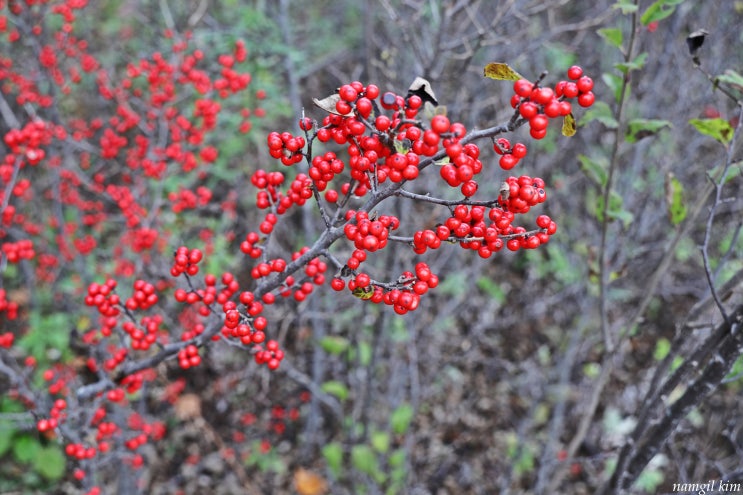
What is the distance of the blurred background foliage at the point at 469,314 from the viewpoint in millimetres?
4312

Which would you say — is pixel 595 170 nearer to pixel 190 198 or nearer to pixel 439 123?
pixel 439 123

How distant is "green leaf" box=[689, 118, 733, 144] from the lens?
186 centimetres

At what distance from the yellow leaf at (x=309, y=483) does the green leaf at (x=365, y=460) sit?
4.19ft

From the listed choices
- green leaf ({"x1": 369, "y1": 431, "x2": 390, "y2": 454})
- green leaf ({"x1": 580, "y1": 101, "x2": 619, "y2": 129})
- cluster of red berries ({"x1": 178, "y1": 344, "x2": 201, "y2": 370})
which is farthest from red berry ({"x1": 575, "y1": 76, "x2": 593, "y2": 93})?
green leaf ({"x1": 369, "y1": 431, "x2": 390, "y2": 454})

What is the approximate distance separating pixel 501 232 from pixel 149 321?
1.48 meters

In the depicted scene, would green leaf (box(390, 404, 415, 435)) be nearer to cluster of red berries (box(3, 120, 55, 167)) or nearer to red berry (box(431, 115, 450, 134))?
cluster of red berries (box(3, 120, 55, 167))

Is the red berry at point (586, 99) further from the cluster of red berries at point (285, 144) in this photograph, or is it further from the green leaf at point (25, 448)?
the green leaf at point (25, 448)

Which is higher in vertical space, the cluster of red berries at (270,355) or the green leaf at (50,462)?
the cluster of red berries at (270,355)

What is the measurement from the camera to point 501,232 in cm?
138

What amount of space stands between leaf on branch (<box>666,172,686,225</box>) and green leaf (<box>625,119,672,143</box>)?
0.20 metres

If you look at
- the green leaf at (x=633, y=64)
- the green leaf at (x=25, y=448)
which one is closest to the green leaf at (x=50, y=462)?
the green leaf at (x=25, y=448)

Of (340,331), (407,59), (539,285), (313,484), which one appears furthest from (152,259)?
(539,285)

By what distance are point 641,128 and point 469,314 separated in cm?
521

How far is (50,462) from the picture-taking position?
4.83m
